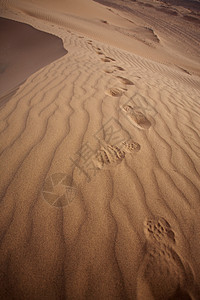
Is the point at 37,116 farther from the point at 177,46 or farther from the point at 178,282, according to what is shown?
the point at 177,46

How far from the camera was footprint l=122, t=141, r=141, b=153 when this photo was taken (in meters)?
1.57

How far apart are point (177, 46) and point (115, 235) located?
13000mm

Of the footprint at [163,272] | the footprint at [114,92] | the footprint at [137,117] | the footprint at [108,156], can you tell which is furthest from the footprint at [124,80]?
the footprint at [163,272]

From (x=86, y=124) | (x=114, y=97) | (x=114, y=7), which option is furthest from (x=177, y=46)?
(x=86, y=124)

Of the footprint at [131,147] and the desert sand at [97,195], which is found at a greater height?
the footprint at [131,147]

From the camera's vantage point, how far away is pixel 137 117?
2010 millimetres

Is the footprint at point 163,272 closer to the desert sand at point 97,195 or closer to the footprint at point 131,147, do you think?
the desert sand at point 97,195

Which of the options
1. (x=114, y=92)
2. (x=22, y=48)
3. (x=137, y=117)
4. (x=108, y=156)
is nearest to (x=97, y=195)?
(x=108, y=156)

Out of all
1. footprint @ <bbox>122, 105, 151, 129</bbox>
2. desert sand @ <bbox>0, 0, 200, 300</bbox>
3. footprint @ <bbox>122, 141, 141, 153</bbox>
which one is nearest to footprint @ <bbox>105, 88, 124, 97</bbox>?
desert sand @ <bbox>0, 0, 200, 300</bbox>

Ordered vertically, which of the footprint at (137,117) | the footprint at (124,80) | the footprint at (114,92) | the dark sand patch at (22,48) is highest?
the footprint at (124,80)

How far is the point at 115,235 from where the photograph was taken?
3.49 ft

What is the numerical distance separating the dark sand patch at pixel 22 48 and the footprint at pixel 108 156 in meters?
3.25

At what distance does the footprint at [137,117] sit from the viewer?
1.90m

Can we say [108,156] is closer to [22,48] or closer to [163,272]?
[163,272]
